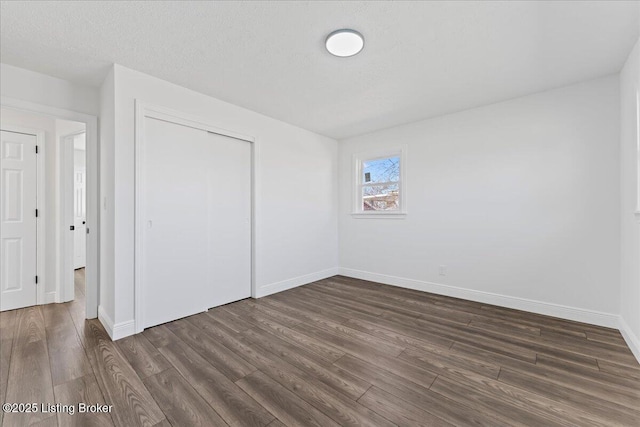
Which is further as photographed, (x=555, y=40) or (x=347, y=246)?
(x=347, y=246)

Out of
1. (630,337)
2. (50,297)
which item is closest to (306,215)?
(50,297)

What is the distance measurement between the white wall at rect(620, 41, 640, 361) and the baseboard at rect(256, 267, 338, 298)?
3.54 m

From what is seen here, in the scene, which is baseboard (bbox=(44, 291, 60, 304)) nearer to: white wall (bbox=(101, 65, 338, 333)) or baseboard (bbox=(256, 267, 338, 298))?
white wall (bbox=(101, 65, 338, 333))

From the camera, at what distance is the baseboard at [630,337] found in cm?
209

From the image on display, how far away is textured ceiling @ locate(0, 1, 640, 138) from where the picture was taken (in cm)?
183

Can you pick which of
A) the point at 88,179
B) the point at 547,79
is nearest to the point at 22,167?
the point at 88,179

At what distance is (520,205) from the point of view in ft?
10.4

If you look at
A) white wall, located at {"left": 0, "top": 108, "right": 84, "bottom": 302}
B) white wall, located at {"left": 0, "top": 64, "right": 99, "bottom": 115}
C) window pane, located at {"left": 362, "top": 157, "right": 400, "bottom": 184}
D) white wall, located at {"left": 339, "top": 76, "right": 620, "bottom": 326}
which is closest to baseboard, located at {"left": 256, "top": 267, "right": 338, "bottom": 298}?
white wall, located at {"left": 339, "top": 76, "right": 620, "bottom": 326}

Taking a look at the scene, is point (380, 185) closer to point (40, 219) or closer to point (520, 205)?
point (520, 205)

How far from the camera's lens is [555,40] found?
2148mm

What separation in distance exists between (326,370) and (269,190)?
253 cm

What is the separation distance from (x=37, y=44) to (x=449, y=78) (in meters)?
3.65

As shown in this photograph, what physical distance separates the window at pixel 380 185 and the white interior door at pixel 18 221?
4.45m

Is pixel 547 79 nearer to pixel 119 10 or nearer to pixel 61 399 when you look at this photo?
pixel 119 10
